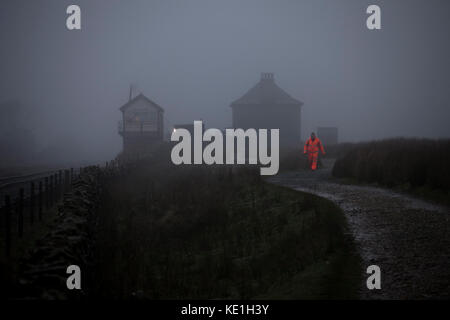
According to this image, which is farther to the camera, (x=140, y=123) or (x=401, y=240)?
(x=140, y=123)

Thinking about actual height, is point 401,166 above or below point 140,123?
below

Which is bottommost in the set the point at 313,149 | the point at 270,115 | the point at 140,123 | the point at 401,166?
the point at 401,166

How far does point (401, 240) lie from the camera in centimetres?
690

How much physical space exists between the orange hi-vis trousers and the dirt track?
7161 millimetres

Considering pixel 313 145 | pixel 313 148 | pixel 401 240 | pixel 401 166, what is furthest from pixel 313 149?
pixel 401 240

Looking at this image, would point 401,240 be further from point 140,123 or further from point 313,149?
point 140,123

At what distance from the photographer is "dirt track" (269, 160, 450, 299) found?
5.09 m

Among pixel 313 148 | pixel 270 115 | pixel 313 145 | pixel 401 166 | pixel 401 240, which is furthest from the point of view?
pixel 270 115

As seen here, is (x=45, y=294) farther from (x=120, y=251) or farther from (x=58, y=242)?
(x=120, y=251)

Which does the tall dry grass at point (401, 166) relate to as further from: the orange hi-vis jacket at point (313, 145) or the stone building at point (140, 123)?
the stone building at point (140, 123)

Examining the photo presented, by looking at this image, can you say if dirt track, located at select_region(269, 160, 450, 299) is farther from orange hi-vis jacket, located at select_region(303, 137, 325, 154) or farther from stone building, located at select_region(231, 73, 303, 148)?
stone building, located at select_region(231, 73, 303, 148)

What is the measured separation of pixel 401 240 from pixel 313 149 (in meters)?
12.0

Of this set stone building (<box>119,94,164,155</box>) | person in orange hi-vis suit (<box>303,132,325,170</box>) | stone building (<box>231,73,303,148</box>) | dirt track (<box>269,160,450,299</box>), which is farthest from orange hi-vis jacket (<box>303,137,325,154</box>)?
stone building (<box>231,73,303,148</box>)

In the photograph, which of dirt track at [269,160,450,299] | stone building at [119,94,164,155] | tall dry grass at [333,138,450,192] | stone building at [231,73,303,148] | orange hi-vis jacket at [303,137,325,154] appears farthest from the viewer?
stone building at [231,73,303,148]
